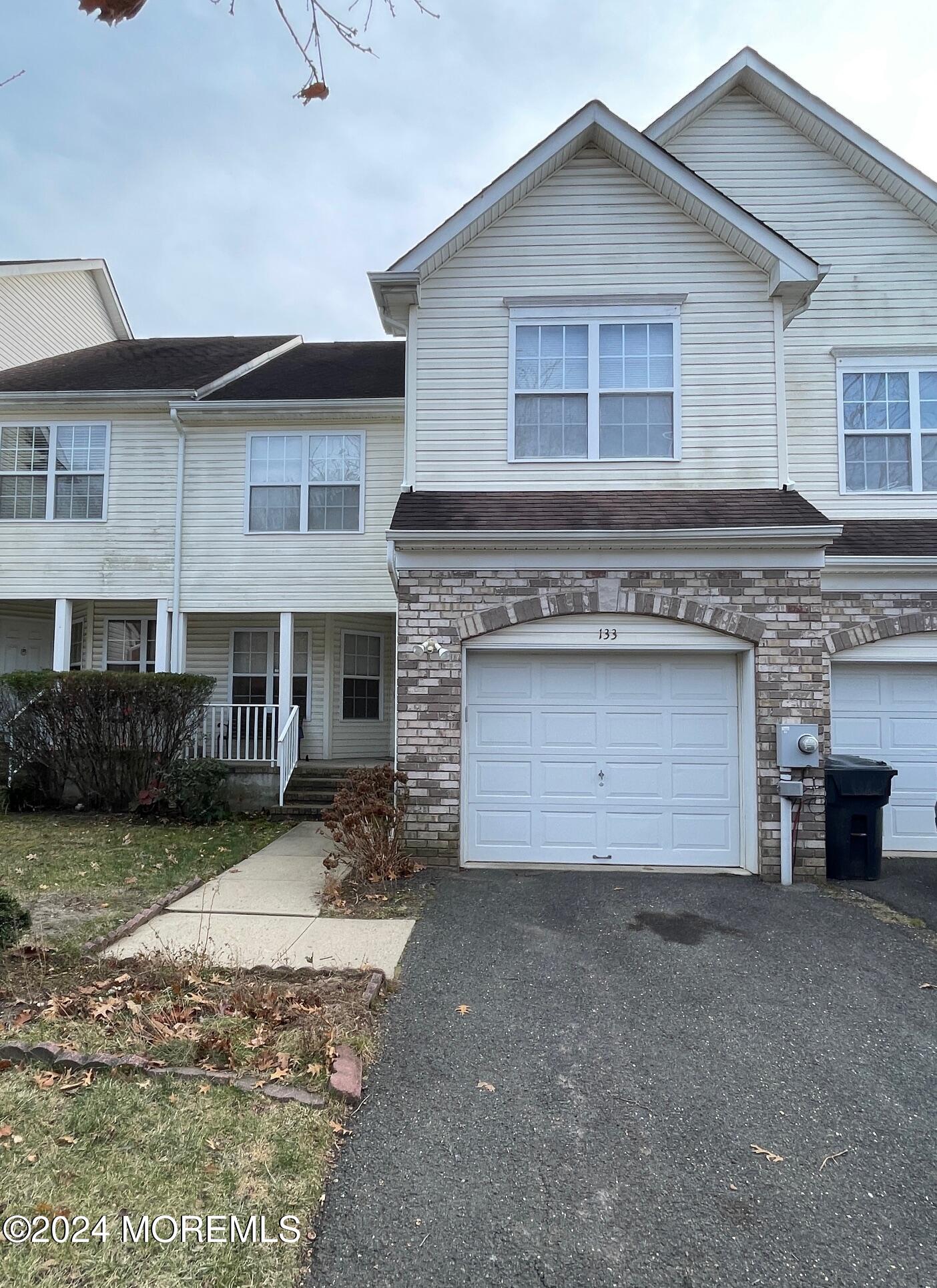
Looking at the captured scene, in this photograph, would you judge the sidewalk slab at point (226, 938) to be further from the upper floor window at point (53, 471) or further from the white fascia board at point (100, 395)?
the white fascia board at point (100, 395)

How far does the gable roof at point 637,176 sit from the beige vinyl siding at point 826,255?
1.78 metres

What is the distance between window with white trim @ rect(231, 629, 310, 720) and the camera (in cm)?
1362

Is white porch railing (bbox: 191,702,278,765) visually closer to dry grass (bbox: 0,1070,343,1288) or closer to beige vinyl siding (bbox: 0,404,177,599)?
beige vinyl siding (bbox: 0,404,177,599)

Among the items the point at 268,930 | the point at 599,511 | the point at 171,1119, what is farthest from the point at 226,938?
the point at 599,511

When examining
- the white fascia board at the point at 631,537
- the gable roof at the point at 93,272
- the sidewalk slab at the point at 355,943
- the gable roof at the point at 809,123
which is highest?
the gable roof at the point at 93,272

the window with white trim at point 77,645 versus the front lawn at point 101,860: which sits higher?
the window with white trim at point 77,645

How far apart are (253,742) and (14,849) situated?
3.74 meters

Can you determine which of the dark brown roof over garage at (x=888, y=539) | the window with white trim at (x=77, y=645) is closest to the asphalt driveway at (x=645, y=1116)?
the dark brown roof over garage at (x=888, y=539)

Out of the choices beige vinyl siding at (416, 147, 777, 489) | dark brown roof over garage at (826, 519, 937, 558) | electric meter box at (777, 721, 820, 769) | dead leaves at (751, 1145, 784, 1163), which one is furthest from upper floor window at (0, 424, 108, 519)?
dead leaves at (751, 1145, 784, 1163)

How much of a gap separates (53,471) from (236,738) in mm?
5831

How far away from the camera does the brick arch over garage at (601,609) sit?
7.44 m

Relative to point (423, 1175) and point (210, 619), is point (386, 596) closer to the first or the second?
point (210, 619)

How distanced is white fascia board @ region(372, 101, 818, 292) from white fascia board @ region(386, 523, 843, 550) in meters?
3.05

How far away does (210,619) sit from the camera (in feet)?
44.8
